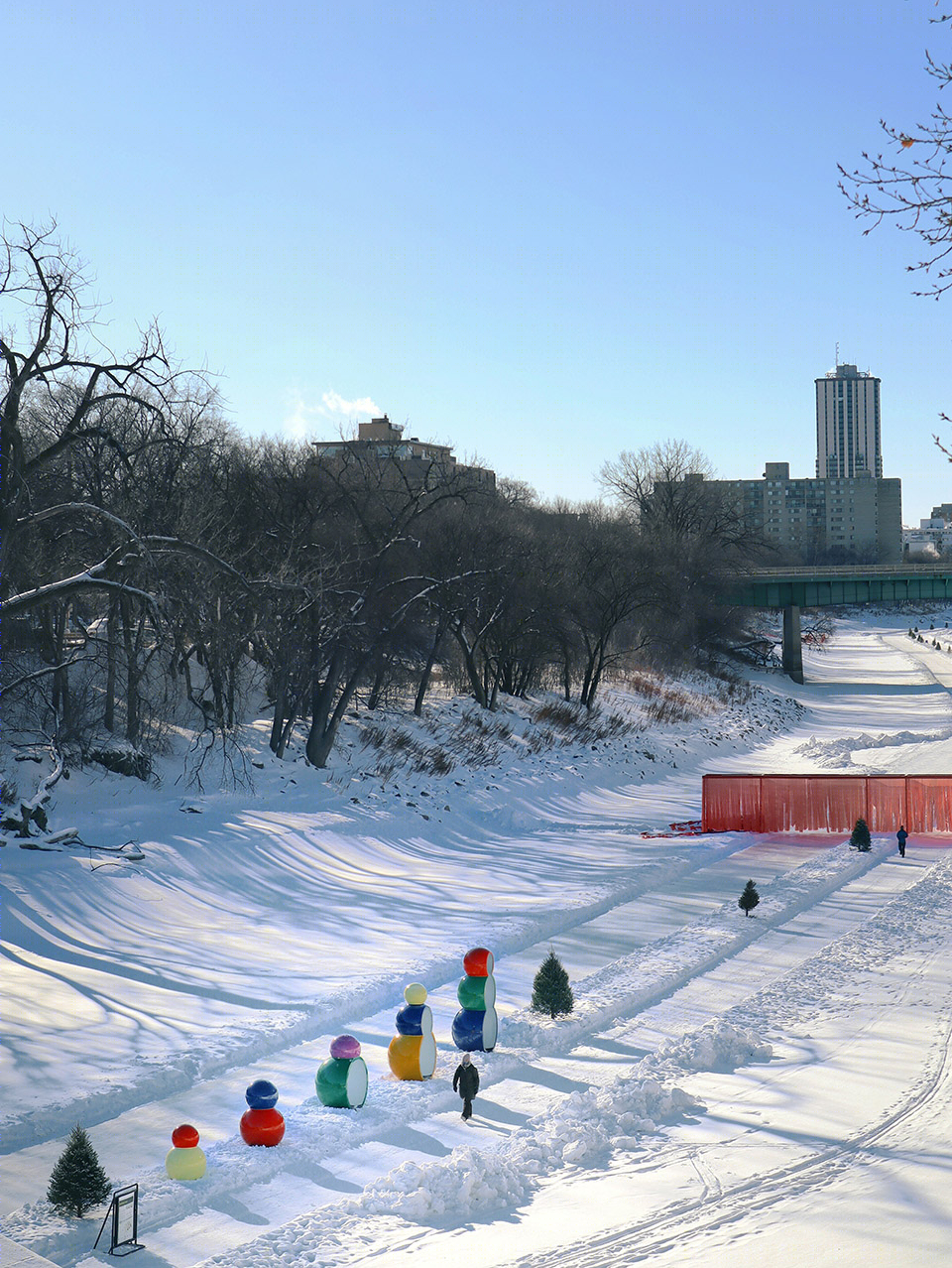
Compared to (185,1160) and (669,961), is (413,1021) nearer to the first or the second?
(185,1160)

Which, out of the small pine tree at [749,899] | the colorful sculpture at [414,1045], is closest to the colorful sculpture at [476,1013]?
the colorful sculpture at [414,1045]

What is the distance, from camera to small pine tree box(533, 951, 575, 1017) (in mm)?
10674

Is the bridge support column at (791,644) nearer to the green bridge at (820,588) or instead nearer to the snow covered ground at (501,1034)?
the green bridge at (820,588)

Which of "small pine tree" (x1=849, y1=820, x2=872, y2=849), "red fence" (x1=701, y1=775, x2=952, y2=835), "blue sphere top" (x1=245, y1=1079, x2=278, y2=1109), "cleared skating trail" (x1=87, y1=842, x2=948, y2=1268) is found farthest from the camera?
"red fence" (x1=701, y1=775, x2=952, y2=835)

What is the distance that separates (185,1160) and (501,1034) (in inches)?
152

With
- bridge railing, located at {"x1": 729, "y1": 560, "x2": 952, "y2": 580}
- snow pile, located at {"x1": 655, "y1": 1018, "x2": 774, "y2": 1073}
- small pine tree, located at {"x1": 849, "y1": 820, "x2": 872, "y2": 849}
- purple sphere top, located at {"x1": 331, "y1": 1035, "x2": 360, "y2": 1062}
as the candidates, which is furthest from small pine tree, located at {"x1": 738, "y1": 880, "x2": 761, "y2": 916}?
bridge railing, located at {"x1": 729, "y1": 560, "x2": 952, "y2": 580}

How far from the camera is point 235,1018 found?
1034cm

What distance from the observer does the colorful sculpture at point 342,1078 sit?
8.45 m

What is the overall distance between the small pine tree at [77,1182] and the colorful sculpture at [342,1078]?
2076 millimetres

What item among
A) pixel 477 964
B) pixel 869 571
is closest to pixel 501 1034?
pixel 477 964

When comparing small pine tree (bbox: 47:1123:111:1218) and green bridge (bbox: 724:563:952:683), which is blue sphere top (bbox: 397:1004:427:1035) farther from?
green bridge (bbox: 724:563:952:683)

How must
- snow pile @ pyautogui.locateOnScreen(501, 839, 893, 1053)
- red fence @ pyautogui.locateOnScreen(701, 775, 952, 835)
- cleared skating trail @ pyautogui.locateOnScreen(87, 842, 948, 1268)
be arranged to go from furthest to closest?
red fence @ pyautogui.locateOnScreen(701, 775, 952, 835)
snow pile @ pyautogui.locateOnScreen(501, 839, 893, 1053)
cleared skating trail @ pyautogui.locateOnScreen(87, 842, 948, 1268)

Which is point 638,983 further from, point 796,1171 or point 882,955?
point 796,1171

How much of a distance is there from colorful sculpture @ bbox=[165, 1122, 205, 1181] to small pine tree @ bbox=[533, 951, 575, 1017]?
4294 millimetres
